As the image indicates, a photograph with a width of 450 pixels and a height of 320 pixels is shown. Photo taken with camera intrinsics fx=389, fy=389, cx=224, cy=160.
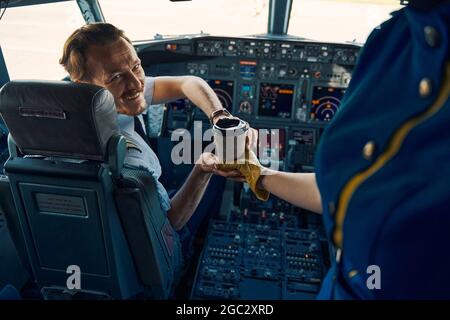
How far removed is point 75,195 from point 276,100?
2168mm

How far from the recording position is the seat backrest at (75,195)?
1.30 meters

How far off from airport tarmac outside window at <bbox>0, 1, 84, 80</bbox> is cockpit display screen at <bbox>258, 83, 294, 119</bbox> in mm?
1547

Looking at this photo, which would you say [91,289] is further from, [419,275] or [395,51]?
[395,51]

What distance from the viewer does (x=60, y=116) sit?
4.26 feet

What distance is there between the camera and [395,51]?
62 centimetres

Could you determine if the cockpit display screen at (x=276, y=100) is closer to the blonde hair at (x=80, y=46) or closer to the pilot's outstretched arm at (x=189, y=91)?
the pilot's outstretched arm at (x=189, y=91)

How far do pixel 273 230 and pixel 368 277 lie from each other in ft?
7.02

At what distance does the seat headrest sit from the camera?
1.28 m

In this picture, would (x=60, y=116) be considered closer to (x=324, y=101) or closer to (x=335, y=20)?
(x=324, y=101)

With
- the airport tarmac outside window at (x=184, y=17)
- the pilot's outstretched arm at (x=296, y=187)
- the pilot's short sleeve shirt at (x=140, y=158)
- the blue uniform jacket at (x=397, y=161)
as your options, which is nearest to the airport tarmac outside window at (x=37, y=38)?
the pilot's short sleeve shirt at (x=140, y=158)

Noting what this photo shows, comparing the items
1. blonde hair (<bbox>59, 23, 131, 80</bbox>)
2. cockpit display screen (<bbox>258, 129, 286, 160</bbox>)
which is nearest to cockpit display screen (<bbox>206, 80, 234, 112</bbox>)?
cockpit display screen (<bbox>258, 129, 286, 160</bbox>)

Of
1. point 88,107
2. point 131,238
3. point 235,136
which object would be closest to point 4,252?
point 131,238

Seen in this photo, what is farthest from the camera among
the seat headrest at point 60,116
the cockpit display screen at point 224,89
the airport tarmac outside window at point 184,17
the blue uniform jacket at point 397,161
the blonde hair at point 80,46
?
the airport tarmac outside window at point 184,17

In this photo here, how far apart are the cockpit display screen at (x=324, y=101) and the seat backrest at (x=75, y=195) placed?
1934mm
